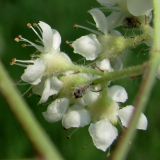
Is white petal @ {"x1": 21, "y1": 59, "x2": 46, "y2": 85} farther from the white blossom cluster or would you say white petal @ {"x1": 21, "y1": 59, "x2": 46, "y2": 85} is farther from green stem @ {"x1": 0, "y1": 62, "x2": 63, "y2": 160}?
green stem @ {"x1": 0, "y1": 62, "x2": 63, "y2": 160}

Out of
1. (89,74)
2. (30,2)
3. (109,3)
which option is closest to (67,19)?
(30,2)

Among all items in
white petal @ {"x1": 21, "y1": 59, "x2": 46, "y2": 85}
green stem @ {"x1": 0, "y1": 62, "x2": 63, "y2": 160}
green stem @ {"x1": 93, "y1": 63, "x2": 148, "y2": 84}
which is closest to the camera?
green stem @ {"x1": 0, "y1": 62, "x2": 63, "y2": 160}

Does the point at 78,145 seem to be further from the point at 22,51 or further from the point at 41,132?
the point at 41,132

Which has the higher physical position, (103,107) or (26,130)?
(26,130)

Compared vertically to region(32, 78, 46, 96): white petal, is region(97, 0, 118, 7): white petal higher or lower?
higher

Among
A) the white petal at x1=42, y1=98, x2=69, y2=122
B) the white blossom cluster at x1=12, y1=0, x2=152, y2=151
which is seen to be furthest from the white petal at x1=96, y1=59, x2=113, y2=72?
the white petal at x1=42, y1=98, x2=69, y2=122

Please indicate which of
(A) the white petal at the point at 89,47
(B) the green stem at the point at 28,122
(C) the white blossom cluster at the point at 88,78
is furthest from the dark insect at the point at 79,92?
(B) the green stem at the point at 28,122
